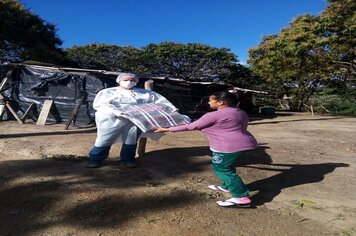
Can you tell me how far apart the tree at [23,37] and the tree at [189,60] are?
11.0m

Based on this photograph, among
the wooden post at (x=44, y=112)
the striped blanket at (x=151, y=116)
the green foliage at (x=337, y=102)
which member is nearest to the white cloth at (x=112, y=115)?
the striped blanket at (x=151, y=116)

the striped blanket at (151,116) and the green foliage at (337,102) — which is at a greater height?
the striped blanket at (151,116)

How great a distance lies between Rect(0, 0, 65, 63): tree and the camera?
18688mm

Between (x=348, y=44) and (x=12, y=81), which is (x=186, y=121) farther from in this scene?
(x=348, y=44)

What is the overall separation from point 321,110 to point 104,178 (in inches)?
1139

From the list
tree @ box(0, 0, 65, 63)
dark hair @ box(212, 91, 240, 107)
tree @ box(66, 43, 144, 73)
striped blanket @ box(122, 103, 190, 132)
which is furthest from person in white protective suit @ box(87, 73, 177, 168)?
tree @ box(66, 43, 144, 73)

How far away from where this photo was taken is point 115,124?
17.8 feet

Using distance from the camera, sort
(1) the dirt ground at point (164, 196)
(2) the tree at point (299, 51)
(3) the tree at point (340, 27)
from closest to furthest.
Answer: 1. (1) the dirt ground at point (164, 196)
2. (3) the tree at point (340, 27)
3. (2) the tree at point (299, 51)

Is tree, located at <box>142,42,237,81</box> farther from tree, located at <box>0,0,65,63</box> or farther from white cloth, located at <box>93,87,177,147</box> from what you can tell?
white cloth, located at <box>93,87,177,147</box>

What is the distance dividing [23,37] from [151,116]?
650 inches

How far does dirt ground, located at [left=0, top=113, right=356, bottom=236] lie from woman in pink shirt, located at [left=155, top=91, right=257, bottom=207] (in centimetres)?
22

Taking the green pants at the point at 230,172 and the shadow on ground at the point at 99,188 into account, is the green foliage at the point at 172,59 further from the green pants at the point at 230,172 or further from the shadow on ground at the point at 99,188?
the green pants at the point at 230,172

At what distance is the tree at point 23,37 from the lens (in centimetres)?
1869

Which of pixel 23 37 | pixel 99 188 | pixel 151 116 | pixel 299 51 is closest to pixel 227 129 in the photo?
pixel 151 116
